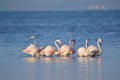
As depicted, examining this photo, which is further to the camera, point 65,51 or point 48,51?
point 65,51

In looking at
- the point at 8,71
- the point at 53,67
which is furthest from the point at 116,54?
the point at 8,71

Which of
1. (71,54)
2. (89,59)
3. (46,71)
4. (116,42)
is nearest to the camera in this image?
(46,71)

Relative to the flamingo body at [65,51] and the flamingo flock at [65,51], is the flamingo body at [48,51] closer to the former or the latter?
the flamingo flock at [65,51]

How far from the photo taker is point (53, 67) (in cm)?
2062

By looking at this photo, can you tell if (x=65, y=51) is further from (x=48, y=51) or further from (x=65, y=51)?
(x=48, y=51)

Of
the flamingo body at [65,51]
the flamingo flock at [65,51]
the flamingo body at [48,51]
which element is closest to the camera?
the flamingo flock at [65,51]

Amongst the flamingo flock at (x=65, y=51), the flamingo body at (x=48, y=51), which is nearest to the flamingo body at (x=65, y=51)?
the flamingo flock at (x=65, y=51)

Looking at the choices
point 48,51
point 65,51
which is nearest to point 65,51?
point 65,51

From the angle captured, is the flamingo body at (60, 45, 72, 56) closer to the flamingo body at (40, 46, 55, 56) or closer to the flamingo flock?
the flamingo flock

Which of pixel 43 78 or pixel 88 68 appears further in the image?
pixel 88 68

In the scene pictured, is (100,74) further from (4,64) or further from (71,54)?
(71,54)

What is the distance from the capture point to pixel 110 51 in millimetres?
25797

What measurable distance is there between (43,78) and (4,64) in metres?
3.65

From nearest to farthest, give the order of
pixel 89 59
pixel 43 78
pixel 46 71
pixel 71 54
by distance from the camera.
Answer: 1. pixel 43 78
2. pixel 46 71
3. pixel 89 59
4. pixel 71 54
